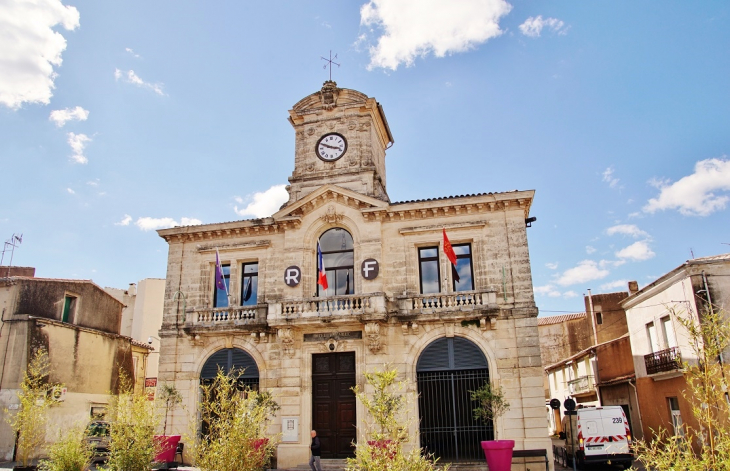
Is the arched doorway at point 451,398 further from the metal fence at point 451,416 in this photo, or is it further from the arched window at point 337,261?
the arched window at point 337,261

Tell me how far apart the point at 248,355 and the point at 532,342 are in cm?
1016

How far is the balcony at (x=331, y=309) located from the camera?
63.0 feet

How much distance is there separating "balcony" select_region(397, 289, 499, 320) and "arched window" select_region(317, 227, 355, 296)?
7.81ft

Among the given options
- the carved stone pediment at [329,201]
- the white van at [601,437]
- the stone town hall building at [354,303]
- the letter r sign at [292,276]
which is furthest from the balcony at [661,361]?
the letter r sign at [292,276]

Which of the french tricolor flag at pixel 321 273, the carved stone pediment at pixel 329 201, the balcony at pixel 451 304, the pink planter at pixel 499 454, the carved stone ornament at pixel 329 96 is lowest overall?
the pink planter at pixel 499 454

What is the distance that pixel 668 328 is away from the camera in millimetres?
22000

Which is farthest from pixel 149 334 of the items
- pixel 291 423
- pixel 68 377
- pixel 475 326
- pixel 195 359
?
pixel 475 326

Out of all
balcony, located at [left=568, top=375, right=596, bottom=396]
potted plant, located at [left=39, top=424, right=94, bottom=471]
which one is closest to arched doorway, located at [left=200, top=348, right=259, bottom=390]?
potted plant, located at [left=39, top=424, right=94, bottom=471]

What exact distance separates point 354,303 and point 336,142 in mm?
6979

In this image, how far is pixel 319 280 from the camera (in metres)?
20.4

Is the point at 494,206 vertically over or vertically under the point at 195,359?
over

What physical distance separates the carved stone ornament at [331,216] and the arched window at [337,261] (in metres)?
0.38

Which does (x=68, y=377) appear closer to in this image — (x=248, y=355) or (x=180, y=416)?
(x=180, y=416)

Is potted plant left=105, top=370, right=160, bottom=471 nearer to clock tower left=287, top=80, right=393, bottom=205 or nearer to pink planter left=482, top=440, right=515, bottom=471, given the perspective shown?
pink planter left=482, top=440, right=515, bottom=471
